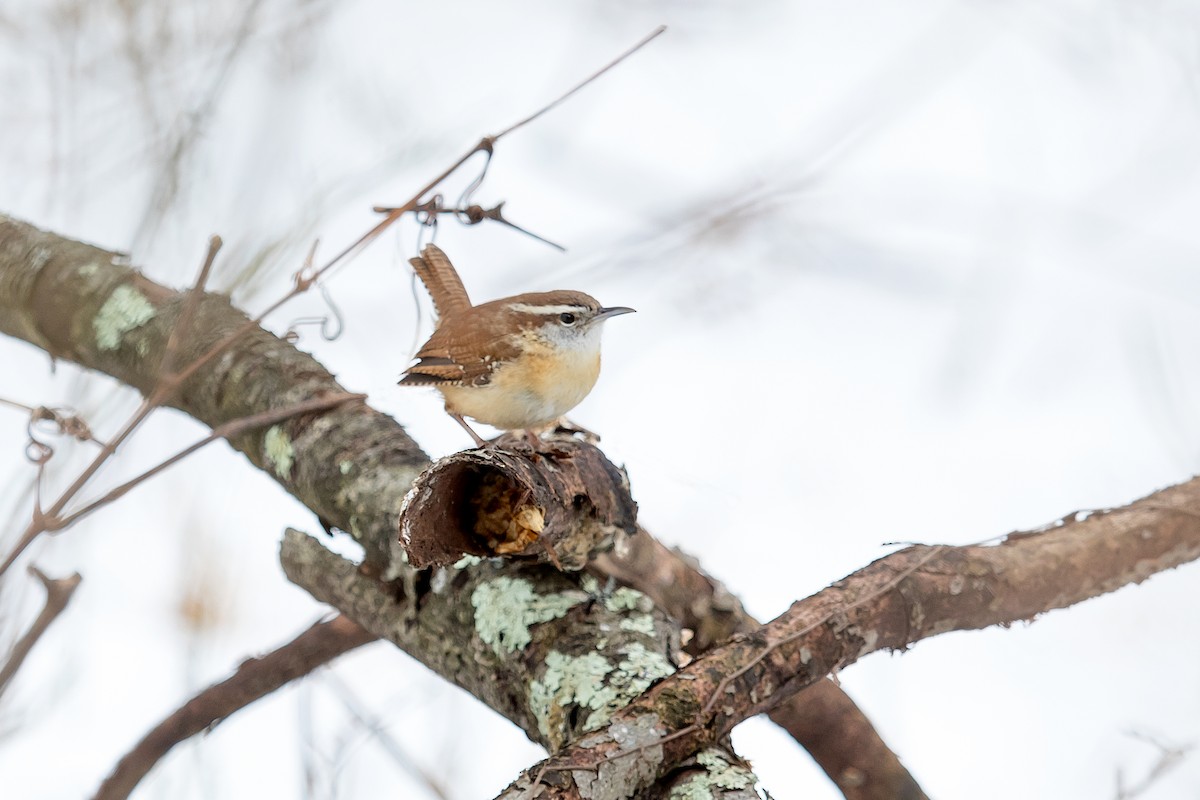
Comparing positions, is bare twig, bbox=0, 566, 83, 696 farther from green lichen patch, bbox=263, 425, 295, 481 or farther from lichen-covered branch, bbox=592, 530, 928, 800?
lichen-covered branch, bbox=592, 530, 928, 800

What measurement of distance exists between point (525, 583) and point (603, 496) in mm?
256

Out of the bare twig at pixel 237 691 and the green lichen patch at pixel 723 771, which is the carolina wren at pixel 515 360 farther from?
the green lichen patch at pixel 723 771

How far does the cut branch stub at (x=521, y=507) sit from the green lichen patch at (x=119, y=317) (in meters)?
1.36

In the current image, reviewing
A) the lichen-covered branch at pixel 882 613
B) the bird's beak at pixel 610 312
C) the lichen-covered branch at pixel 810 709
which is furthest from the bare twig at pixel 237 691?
the lichen-covered branch at pixel 882 613

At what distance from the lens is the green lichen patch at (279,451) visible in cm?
288

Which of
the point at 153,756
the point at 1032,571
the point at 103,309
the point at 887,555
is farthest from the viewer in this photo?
the point at 103,309

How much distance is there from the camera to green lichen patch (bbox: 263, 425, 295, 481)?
288cm

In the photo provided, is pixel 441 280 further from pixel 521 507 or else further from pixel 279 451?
pixel 521 507

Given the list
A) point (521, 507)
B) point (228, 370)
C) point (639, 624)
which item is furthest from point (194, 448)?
point (228, 370)

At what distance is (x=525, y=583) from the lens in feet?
7.77

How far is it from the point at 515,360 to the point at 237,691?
3.59 ft

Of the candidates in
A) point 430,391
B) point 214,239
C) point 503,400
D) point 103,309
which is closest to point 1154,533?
point 503,400

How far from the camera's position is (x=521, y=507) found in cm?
239

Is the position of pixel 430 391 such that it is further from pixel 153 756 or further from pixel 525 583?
pixel 153 756
